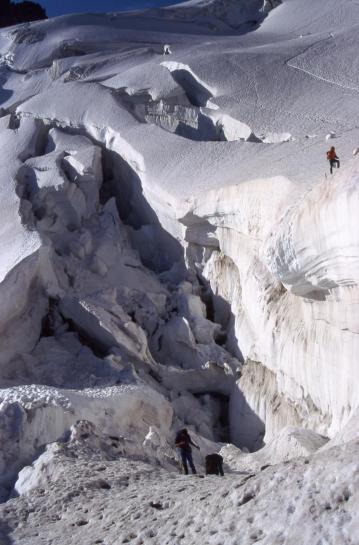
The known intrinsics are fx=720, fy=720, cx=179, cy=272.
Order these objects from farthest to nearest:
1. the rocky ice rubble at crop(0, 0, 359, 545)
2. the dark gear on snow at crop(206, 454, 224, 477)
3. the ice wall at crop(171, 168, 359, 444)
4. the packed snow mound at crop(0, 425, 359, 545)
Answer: the dark gear on snow at crop(206, 454, 224, 477), the ice wall at crop(171, 168, 359, 444), the rocky ice rubble at crop(0, 0, 359, 545), the packed snow mound at crop(0, 425, 359, 545)

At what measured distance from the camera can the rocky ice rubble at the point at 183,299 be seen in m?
4.64

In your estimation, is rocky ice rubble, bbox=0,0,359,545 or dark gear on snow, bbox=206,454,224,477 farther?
dark gear on snow, bbox=206,454,224,477

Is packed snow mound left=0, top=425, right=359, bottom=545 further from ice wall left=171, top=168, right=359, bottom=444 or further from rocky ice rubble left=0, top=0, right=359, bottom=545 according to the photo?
ice wall left=171, top=168, right=359, bottom=444

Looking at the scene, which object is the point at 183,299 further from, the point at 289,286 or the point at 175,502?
the point at 175,502

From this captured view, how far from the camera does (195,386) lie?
870cm

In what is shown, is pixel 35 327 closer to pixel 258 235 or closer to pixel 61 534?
pixel 258 235

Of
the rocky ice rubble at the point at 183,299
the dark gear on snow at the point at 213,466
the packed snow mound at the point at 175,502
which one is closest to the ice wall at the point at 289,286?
the rocky ice rubble at the point at 183,299

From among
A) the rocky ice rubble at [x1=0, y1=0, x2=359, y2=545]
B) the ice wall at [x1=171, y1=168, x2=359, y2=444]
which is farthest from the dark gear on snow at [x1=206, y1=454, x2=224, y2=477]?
the ice wall at [x1=171, y1=168, x2=359, y2=444]

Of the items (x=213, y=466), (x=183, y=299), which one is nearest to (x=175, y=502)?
(x=213, y=466)

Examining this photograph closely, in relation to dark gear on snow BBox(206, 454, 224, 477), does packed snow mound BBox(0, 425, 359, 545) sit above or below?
above

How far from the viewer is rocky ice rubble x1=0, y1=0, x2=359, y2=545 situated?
15.2ft

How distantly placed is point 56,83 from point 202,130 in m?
4.54

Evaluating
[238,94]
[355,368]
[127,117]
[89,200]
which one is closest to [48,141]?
[127,117]

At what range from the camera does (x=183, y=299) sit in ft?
30.4
